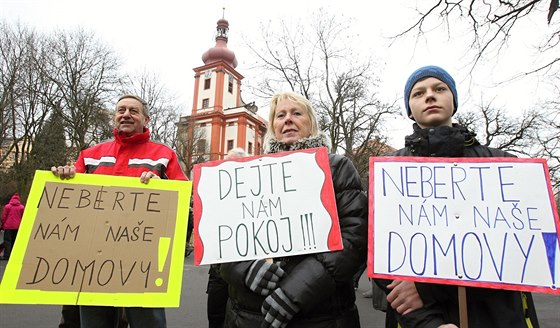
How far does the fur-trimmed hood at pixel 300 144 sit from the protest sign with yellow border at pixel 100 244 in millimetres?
504

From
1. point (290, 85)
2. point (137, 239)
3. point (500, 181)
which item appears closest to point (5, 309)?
point (137, 239)

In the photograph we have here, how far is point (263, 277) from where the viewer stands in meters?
1.47

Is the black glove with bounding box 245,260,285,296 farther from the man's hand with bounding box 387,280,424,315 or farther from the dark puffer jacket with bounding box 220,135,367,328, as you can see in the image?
the man's hand with bounding box 387,280,424,315

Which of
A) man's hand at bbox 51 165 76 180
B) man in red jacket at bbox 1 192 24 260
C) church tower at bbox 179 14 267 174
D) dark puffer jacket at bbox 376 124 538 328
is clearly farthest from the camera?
church tower at bbox 179 14 267 174

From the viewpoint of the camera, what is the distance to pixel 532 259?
1.21 meters

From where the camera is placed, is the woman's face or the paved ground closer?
the woman's face

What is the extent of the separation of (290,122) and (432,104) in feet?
2.47

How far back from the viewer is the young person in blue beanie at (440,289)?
1332 mm

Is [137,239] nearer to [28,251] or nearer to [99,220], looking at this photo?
[99,220]

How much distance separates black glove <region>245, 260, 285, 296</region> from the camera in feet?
4.82

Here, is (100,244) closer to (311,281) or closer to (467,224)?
(311,281)

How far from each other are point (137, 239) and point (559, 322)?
592 centimetres

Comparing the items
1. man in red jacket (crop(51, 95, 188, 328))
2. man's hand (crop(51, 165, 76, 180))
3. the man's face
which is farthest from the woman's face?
man's hand (crop(51, 165, 76, 180))

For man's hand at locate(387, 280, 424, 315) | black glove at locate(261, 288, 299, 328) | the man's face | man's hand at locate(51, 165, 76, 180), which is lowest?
black glove at locate(261, 288, 299, 328)
